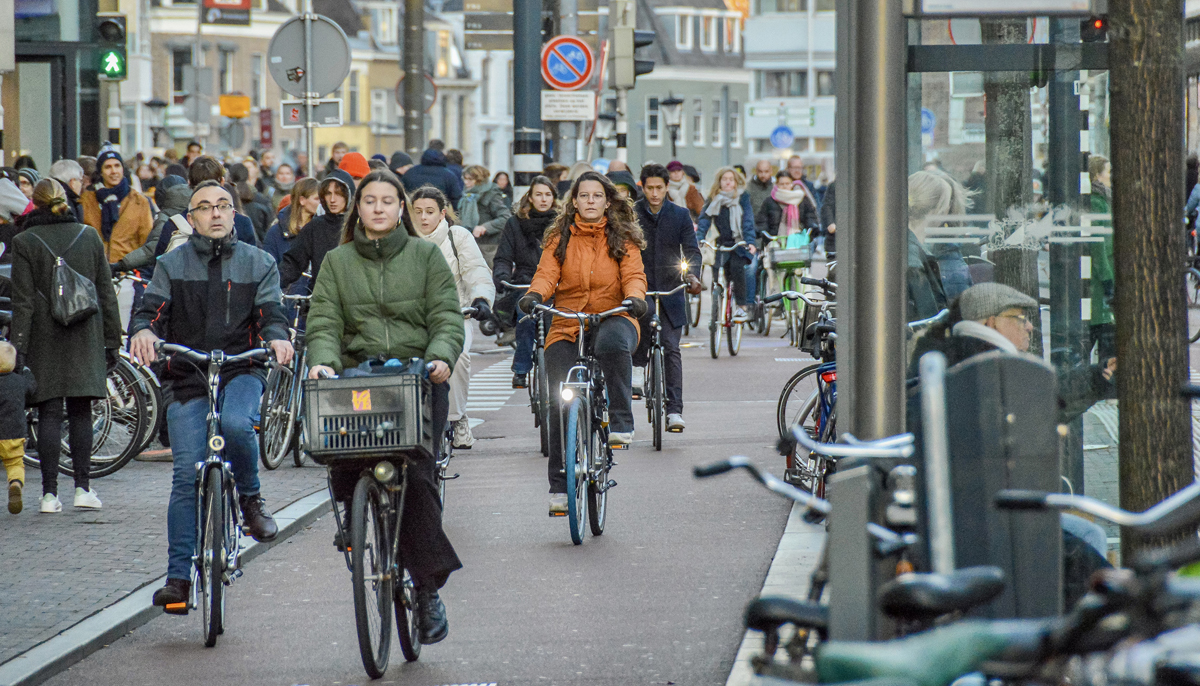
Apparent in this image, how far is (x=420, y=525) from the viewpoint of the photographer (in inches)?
Answer: 246

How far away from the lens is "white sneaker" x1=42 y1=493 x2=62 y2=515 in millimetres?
9438

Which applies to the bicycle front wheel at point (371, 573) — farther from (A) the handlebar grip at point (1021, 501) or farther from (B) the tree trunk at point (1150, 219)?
(A) the handlebar grip at point (1021, 501)

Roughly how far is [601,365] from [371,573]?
11.4ft

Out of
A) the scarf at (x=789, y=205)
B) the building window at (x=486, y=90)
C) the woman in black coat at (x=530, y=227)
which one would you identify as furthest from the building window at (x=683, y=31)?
the woman in black coat at (x=530, y=227)

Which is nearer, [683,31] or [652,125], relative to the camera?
[652,125]

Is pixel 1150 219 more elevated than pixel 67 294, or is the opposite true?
pixel 1150 219

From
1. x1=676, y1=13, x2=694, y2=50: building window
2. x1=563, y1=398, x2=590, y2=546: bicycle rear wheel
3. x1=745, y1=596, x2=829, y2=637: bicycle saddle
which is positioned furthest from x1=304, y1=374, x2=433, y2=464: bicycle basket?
x1=676, y1=13, x2=694, y2=50: building window

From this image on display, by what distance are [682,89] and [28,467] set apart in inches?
3224

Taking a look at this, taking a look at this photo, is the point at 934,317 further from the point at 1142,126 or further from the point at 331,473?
the point at 331,473

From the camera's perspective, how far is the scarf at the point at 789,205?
70.8 ft

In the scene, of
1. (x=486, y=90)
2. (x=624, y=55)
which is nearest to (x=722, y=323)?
(x=624, y=55)

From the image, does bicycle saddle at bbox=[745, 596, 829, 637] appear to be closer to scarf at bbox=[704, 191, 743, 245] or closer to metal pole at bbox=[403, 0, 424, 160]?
scarf at bbox=[704, 191, 743, 245]

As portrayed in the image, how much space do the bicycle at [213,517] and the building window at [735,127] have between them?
3410 inches

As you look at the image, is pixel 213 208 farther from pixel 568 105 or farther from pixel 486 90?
pixel 486 90
